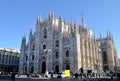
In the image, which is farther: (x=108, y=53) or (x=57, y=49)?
(x=108, y=53)

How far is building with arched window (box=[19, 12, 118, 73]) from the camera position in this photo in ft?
164

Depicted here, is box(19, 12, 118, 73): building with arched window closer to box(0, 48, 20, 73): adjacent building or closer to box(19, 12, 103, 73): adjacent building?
box(19, 12, 103, 73): adjacent building

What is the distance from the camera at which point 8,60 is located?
3029 inches

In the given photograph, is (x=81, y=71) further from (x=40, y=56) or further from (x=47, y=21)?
(x=47, y=21)

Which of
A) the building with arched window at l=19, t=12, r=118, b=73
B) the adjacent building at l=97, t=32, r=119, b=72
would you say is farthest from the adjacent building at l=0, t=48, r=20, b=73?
the adjacent building at l=97, t=32, r=119, b=72

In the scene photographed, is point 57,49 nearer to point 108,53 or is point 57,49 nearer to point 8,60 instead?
point 108,53

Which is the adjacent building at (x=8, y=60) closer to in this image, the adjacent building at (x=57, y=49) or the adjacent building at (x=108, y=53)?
the adjacent building at (x=57, y=49)

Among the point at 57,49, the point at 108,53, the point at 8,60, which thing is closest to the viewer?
the point at 57,49

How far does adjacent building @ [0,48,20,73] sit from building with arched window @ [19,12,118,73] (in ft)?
48.1

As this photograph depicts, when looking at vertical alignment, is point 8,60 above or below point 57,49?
below

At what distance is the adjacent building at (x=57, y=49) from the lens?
50.0 meters

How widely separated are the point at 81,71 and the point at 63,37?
37.6ft

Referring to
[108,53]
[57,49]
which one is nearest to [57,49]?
[57,49]

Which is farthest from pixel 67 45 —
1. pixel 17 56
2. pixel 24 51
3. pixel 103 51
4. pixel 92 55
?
pixel 17 56
